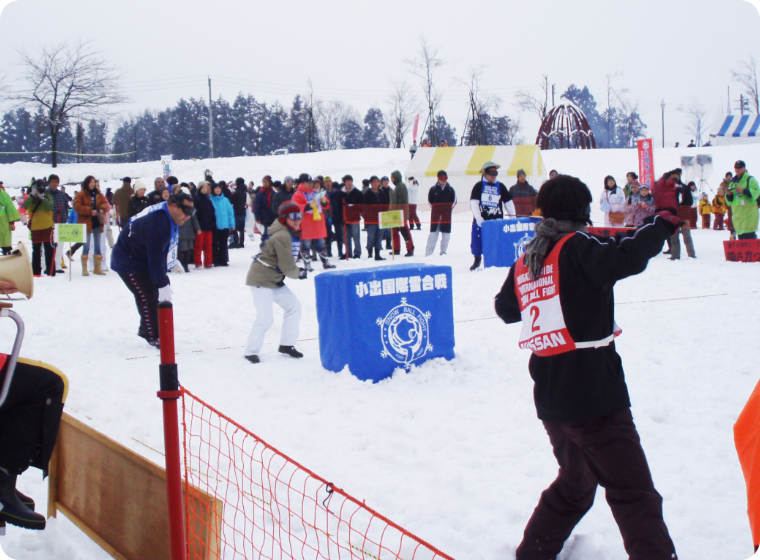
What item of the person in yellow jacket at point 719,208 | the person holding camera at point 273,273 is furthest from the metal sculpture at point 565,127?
the person holding camera at point 273,273

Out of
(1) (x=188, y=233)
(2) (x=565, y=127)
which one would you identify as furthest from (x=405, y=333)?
(2) (x=565, y=127)

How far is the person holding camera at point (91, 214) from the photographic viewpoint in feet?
36.0

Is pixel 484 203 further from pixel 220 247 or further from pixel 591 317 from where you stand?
pixel 591 317

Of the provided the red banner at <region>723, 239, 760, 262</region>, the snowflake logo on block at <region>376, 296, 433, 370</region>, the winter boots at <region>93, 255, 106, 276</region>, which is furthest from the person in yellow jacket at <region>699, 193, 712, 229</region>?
the winter boots at <region>93, 255, 106, 276</region>

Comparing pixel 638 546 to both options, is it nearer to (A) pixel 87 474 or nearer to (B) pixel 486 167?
(A) pixel 87 474

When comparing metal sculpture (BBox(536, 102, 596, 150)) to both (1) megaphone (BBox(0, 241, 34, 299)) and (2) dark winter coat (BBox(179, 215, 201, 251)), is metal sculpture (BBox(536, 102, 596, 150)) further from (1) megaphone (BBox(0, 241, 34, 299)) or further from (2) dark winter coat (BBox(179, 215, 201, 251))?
(1) megaphone (BBox(0, 241, 34, 299))

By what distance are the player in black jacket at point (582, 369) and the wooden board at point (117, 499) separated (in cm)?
131

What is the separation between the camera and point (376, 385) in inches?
197

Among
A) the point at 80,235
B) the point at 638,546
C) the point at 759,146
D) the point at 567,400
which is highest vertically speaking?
the point at 759,146

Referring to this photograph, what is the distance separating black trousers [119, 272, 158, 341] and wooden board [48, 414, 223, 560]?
3.38m

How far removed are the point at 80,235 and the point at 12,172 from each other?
31833 millimetres

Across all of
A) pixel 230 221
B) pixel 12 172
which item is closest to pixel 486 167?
pixel 230 221

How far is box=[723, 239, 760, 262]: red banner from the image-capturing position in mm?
10555

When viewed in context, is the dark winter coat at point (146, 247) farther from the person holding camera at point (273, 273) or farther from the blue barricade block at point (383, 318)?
the blue barricade block at point (383, 318)
